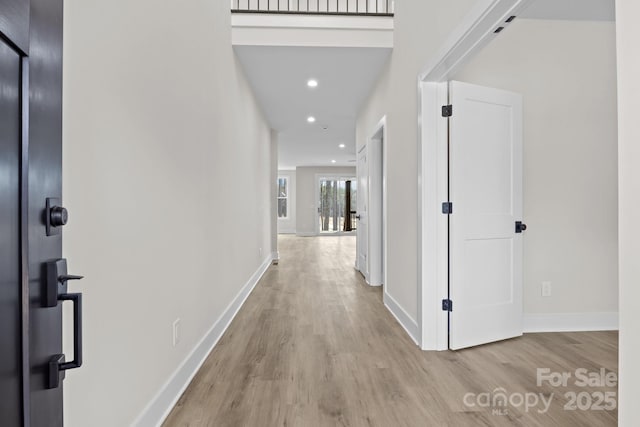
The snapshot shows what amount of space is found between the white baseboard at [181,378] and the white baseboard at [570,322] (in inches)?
102

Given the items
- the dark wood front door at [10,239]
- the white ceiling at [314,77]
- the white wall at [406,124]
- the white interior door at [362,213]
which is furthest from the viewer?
the white interior door at [362,213]

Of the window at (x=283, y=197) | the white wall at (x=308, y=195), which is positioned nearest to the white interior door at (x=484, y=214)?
the white wall at (x=308, y=195)

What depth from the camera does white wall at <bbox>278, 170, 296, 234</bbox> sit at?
1342 centimetres

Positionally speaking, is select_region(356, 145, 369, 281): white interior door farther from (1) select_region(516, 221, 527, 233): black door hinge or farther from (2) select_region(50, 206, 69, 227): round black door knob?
(2) select_region(50, 206, 69, 227): round black door knob

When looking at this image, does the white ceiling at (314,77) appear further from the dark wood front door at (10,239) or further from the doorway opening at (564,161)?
the dark wood front door at (10,239)

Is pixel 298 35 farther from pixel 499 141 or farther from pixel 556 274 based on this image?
pixel 556 274

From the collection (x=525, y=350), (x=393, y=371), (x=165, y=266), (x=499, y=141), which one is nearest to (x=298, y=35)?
(x=499, y=141)

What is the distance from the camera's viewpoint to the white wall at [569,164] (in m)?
2.97

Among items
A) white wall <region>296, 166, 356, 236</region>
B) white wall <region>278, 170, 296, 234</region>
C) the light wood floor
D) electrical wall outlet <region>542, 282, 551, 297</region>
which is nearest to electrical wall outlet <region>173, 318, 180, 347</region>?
the light wood floor

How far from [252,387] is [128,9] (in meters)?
1.99

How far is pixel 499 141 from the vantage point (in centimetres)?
267

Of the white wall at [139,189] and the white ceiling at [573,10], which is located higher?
the white ceiling at [573,10]

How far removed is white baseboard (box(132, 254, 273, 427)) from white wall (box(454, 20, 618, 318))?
2601 mm

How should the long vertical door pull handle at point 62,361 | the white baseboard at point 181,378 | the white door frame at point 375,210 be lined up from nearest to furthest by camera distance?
the long vertical door pull handle at point 62,361, the white baseboard at point 181,378, the white door frame at point 375,210
